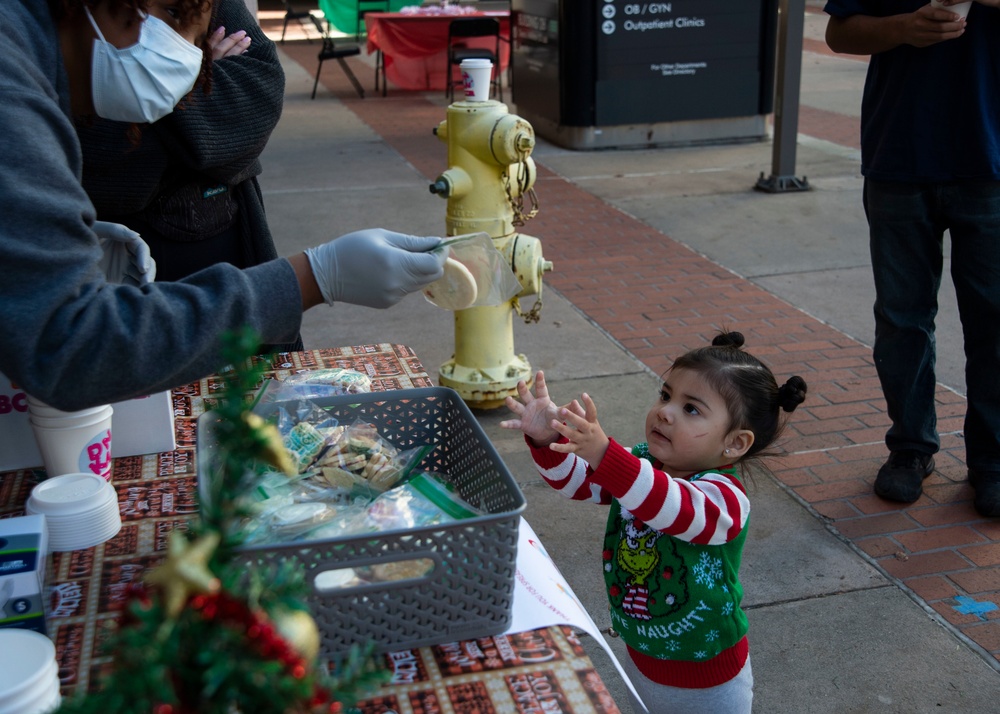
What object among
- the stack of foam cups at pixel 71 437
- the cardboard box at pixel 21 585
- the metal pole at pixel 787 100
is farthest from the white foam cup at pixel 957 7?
the metal pole at pixel 787 100

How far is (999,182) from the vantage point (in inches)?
122

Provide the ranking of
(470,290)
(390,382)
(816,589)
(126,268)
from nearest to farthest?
(470,290), (126,268), (390,382), (816,589)

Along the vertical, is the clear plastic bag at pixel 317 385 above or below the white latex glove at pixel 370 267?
below

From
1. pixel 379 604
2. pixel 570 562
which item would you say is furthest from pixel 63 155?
pixel 570 562

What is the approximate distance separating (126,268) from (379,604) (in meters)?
0.95

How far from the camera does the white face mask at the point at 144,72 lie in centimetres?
163

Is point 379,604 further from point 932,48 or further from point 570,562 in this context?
point 932,48

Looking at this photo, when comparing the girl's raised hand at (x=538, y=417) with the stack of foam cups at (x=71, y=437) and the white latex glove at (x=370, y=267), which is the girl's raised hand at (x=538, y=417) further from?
the stack of foam cups at (x=71, y=437)

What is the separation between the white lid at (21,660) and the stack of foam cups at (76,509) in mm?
411

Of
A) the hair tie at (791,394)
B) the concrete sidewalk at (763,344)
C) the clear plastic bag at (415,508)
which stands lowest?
the concrete sidewalk at (763,344)

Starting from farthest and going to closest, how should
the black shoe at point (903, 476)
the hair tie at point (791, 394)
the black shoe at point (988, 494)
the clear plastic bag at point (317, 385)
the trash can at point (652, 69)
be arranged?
the trash can at point (652, 69), the black shoe at point (903, 476), the black shoe at point (988, 494), the hair tie at point (791, 394), the clear plastic bag at point (317, 385)

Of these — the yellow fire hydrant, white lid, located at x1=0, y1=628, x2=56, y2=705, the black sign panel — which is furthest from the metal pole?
white lid, located at x1=0, y1=628, x2=56, y2=705

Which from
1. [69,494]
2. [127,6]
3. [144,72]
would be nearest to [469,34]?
[144,72]

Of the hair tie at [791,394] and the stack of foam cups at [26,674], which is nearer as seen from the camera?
the stack of foam cups at [26,674]
